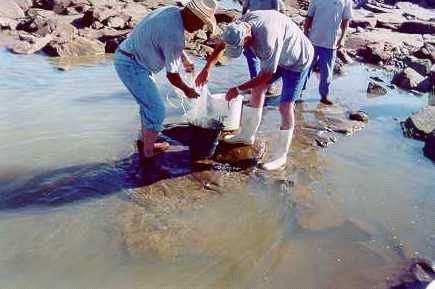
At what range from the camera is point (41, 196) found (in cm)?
498

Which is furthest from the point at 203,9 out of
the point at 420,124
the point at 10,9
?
the point at 10,9

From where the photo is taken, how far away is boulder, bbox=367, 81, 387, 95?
967cm

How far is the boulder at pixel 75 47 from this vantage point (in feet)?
34.0

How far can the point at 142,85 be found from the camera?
5.14 metres

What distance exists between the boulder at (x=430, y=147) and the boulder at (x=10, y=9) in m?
11.1

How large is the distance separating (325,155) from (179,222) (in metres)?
2.63

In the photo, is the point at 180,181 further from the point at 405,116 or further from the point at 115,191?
the point at 405,116

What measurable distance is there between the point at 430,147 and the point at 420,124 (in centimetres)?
90

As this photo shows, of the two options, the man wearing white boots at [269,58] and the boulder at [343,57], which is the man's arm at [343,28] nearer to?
the man wearing white boots at [269,58]

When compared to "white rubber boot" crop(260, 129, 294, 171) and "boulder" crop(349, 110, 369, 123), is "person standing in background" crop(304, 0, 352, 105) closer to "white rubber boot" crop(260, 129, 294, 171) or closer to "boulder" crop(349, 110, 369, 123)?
"boulder" crop(349, 110, 369, 123)

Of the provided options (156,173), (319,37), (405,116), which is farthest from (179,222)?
(405,116)

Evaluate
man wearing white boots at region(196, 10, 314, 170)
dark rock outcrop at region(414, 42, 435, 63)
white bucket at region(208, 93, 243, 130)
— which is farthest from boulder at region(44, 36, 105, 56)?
dark rock outcrop at region(414, 42, 435, 63)

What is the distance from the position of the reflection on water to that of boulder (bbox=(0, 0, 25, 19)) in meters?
7.01

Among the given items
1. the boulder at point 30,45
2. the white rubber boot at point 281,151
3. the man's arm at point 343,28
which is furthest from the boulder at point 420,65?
the boulder at point 30,45
